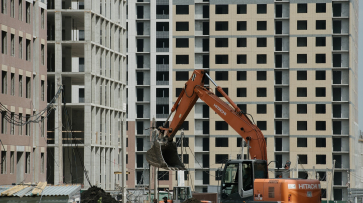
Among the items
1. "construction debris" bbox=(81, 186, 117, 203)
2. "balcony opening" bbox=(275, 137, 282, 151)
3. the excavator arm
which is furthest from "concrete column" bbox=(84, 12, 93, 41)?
"balcony opening" bbox=(275, 137, 282, 151)

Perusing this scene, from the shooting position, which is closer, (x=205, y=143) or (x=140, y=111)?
(x=205, y=143)

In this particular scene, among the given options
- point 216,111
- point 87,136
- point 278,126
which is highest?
point 216,111

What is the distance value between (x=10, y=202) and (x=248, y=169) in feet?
38.5

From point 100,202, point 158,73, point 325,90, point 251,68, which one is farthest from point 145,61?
point 100,202

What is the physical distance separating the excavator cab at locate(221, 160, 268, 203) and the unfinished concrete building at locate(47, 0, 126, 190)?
34862mm

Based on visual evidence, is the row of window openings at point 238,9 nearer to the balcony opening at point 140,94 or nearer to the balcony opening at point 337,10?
the balcony opening at point 337,10

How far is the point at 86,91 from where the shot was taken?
2889 inches

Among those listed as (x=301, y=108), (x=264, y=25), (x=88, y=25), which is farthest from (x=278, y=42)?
(x=88, y=25)

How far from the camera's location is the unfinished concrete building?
72.8 metres

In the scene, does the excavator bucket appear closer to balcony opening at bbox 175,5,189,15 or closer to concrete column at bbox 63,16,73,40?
concrete column at bbox 63,16,73,40

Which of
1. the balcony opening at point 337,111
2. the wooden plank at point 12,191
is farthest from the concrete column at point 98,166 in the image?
the balcony opening at point 337,111

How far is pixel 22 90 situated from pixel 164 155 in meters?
20.6

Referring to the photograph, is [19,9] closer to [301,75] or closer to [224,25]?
[224,25]

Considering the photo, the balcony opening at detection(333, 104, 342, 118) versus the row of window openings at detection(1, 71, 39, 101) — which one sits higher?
the row of window openings at detection(1, 71, 39, 101)
